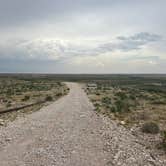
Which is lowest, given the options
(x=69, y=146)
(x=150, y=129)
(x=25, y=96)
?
(x=25, y=96)

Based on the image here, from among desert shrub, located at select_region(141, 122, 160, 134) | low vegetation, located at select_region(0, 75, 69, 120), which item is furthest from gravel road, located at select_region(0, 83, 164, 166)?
low vegetation, located at select_region(0, 75, 69, 120)

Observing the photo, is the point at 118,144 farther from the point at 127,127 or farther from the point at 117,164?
the point at 127,127

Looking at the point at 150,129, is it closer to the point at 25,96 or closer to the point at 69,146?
the point at 69,146

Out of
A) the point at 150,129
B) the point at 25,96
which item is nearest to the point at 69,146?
the point at 150,129

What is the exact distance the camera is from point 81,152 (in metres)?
12.1

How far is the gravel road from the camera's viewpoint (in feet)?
35.6

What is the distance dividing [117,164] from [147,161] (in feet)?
4.21

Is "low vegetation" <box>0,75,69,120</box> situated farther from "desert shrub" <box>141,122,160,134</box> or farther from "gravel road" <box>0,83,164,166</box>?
"desert shrub" <box>141,122,160,134</box>

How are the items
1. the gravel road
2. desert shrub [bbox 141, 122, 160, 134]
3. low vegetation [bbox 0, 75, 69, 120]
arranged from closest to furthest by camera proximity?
the gravel road, desert shrub [bbox 141, 122, 160, 134], low vegetation [bbox 0, 75, 69, 120]

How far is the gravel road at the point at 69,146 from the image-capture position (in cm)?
1084

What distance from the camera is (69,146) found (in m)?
13.0

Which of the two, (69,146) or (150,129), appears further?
(150,129)

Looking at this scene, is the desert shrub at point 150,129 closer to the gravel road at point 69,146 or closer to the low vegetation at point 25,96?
the gravel road at point 69,146

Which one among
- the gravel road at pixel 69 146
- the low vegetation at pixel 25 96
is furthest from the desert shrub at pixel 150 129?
the low vegetation at pixel 25 96
